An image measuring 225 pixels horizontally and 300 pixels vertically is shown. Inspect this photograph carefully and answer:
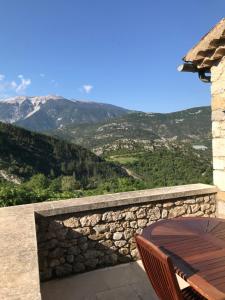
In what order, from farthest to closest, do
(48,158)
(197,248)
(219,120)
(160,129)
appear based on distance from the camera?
1. (160,129)
2. (48,158)
3. (219,120)
4. (197,248)

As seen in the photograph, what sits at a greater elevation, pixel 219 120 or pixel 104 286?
pixel 219 120

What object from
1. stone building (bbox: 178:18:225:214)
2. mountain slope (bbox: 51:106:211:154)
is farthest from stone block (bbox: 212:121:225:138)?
mountain slope (bbox: 51:106:211:154)

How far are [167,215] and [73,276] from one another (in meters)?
1.44

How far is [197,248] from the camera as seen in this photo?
220cm

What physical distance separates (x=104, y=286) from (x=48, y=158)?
44.8 metres

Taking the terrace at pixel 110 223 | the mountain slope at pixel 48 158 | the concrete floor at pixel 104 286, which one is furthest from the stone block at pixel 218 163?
the mountain slope at pixel 48 158

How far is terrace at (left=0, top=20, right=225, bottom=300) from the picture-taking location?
345 centimetres

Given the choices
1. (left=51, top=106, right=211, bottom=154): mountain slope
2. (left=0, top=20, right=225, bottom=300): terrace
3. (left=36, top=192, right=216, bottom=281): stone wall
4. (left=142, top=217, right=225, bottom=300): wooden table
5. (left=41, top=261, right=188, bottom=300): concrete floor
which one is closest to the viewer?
(left=142, top=217, right=225, bottom=300): wooden table

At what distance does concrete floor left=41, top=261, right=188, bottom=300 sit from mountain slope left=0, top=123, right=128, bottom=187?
3457 centimetres

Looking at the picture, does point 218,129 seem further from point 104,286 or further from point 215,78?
point 104,286

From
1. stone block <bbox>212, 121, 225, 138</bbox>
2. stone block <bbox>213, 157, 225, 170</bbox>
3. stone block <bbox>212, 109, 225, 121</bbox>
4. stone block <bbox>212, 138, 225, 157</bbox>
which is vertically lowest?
stone block <bbox>213, 157, 225, 170</bbox>

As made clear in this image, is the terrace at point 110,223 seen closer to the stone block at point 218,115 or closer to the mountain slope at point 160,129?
the stone block at point 218,115

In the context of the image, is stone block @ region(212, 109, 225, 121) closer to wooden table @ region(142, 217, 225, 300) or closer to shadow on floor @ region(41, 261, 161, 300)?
wooden table @ region(142, 217, 225, 300)

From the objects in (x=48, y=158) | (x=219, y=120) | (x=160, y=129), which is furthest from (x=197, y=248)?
(x=160, y=129)
